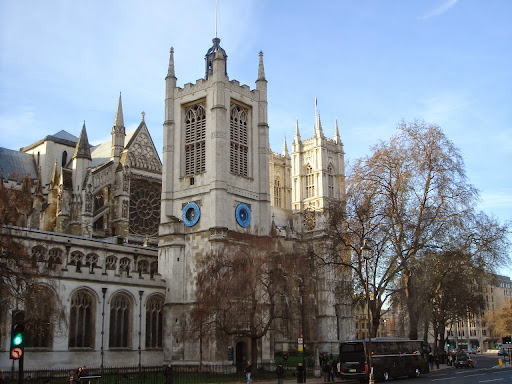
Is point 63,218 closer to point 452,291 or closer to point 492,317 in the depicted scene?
point 452,291

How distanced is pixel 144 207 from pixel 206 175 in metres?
14.2

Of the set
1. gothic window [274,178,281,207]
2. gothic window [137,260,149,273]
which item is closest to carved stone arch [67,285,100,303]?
gothic window [137,260,149,273]

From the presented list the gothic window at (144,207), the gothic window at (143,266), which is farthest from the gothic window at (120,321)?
the gothic window at (144,207)

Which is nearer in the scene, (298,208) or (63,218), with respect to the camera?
(63,218)

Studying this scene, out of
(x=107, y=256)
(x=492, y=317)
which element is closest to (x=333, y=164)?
(x=492, y=317)

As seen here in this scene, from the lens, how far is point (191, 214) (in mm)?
45406

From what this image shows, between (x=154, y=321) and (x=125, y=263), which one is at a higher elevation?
(x=125, y=263)

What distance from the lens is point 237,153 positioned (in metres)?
47.4

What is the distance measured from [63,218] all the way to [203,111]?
16009mm

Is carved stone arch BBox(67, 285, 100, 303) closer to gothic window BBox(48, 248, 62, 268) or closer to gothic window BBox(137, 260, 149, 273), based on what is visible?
gothic window BBox(48, 248, 62, 268)

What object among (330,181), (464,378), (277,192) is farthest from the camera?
(277,192)

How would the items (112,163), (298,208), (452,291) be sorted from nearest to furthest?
1. (452,291)
2. (112,163)
3. (298,208)

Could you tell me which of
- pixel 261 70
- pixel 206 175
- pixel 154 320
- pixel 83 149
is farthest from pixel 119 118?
pixel 154 320

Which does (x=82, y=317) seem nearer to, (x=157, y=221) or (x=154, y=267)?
(x=154, y=267)
